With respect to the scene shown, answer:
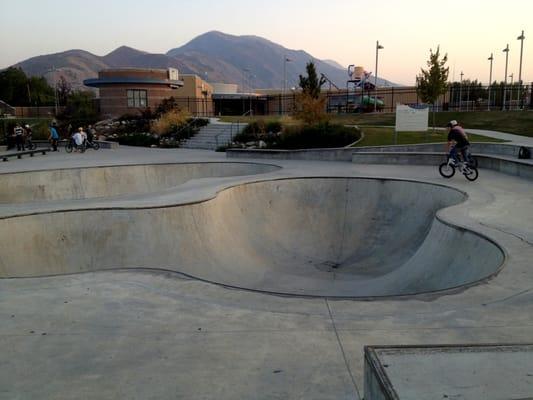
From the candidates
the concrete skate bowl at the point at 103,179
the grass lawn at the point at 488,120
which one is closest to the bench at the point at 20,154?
the concrete skate bowl at the point at 103,179

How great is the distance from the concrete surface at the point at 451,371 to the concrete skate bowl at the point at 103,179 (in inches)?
556

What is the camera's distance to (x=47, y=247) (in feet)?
30.5

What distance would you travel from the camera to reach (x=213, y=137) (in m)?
30.4

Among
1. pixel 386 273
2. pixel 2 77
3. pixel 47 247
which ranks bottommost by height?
pixel 386 273

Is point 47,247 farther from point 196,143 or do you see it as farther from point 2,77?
point 2,77

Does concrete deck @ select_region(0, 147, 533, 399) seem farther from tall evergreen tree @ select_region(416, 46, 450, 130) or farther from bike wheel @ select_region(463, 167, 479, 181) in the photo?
tall evergreen tree @ select_region(416, 46, 450, 130)

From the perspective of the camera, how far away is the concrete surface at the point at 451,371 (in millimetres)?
2568

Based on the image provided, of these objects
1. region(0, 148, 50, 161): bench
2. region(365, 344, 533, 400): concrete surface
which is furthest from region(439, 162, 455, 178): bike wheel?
region(0, 148, 50, 161): bench

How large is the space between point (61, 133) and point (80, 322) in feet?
120

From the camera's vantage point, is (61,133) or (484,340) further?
(61,133)

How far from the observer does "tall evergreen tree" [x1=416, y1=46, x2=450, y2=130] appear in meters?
25.4

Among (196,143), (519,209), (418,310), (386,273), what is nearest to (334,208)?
(386,273)

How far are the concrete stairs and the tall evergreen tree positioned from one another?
36.5 ft

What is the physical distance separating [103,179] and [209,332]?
47.8 ft
